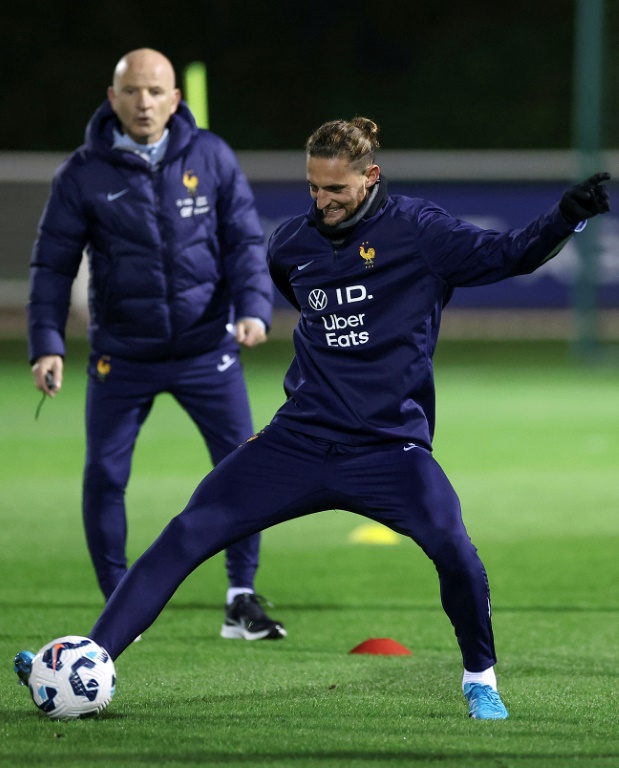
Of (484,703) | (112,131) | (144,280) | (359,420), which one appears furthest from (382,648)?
(112,131)

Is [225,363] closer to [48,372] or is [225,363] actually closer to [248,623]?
[48,372]

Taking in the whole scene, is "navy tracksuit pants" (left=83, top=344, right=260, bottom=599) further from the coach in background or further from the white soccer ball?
the white soccer ball

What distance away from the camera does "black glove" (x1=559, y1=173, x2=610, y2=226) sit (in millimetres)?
4289

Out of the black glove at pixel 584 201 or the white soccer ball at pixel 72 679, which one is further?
the white soccer ball at pixel 72 679

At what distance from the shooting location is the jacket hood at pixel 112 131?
20.2ft

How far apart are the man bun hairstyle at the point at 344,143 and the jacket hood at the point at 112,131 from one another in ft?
5.15

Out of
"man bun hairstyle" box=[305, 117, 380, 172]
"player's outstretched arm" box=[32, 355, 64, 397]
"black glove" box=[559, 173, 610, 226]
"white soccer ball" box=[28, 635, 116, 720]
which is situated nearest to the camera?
"black glove" box=[559, 173, 610, 226]

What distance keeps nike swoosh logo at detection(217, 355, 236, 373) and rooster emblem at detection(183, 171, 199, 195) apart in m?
0.70

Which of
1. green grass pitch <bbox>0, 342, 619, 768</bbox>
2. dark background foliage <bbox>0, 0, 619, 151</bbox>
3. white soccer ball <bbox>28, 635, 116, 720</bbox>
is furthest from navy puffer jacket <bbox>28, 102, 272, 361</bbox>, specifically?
dark background foliage <bbox>0, 0, 619, 151</bbox>

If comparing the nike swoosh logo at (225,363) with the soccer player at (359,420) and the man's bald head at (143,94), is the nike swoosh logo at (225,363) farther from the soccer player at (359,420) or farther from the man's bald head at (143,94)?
the soccer player at (359,420)

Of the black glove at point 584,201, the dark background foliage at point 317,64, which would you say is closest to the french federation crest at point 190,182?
the black glove at point 584,201

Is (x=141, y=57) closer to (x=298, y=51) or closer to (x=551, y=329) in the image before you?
(x=551, y=329)

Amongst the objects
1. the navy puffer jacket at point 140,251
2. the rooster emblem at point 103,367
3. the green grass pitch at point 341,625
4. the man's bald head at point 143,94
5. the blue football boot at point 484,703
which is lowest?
the green grass pitch at point 341,625

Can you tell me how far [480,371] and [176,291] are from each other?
12.0 metres
